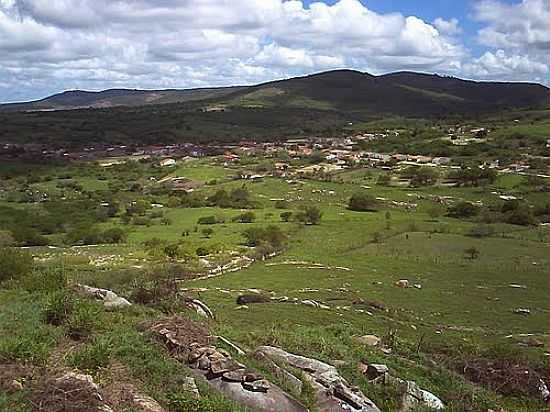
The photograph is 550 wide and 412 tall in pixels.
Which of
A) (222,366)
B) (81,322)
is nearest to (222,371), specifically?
(222,366)

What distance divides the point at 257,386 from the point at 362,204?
8837 centimetres

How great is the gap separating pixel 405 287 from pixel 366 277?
15.4ft

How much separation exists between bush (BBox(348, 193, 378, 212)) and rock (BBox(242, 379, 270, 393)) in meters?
87.1

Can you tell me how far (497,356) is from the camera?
23.4 meters

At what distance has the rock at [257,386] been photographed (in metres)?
15.1

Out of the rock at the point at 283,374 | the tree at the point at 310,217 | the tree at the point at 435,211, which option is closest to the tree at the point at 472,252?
the tree at the point at 435,211

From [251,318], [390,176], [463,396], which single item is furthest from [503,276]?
[390,176]

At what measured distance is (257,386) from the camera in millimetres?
15156

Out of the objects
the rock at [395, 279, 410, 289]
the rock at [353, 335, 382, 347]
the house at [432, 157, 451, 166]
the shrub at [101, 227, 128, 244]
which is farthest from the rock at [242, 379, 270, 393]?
the house at [432, 157, 451, 166]

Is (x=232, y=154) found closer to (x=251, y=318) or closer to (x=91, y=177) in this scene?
(x=91, y=177)

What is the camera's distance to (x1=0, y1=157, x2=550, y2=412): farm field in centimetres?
1694

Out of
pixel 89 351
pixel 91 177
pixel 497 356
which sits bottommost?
pixel 91 177

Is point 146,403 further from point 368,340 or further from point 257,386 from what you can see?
point 368,340

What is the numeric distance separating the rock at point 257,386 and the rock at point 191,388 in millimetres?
1243
